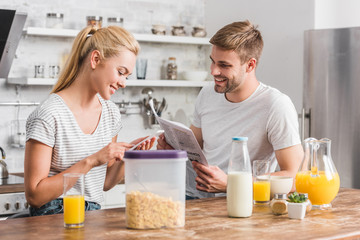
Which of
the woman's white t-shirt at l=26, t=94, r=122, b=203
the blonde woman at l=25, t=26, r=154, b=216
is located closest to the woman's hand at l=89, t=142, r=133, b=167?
the blonde woman at l=25, t=26, r=154, b=216

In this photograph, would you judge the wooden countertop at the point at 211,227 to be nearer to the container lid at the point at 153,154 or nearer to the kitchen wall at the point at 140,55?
the container lid at the point at 153,154

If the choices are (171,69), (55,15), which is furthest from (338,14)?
(55,15)

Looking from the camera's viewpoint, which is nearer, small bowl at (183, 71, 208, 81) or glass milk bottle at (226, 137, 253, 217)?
glass milk bottle at (226, 137, 253, 217)

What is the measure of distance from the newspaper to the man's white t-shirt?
0.49 m

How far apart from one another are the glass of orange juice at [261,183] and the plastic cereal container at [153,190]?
0.46m

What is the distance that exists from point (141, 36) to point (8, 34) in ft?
3.91

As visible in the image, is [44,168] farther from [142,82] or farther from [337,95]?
[337,95]

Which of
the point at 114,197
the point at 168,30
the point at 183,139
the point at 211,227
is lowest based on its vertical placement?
the point at 114,197

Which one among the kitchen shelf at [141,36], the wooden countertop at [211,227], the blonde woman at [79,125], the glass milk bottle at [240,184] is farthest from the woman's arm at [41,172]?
the kitchen shelf at [141,36]

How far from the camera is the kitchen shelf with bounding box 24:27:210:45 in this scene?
4270 millimetres

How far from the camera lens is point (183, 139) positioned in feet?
7.38

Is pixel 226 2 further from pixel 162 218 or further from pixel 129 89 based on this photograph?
pixel 162 218

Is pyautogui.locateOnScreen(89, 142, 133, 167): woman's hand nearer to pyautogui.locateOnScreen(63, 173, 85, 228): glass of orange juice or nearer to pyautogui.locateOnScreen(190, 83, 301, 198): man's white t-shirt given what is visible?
pyautogui.locateOnScreen(63, 173, 85, 228): glass of orange juice

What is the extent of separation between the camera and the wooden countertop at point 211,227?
1.71 m
